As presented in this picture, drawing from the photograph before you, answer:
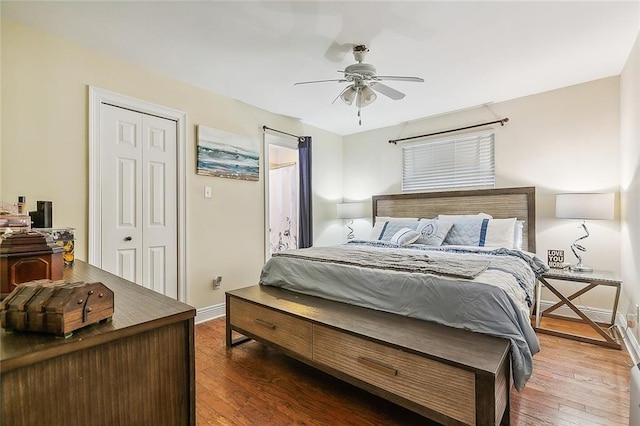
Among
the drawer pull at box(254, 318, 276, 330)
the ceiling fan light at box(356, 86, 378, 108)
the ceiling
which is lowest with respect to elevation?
the drawer pull at box(254, 318, 276, 330)

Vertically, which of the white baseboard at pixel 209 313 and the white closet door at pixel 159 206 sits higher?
the white closet door at pixel 159 206

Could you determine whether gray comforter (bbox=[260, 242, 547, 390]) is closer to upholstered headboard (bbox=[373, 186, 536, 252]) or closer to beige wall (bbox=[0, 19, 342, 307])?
upholstered headboard (bbox=[373, 186, 536, 252])

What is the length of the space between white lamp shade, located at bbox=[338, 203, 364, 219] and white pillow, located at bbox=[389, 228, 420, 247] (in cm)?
123

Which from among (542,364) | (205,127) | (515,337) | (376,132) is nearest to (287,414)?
(515,337)

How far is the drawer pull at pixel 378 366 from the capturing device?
1569 millimetres

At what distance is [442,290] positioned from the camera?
1775mm

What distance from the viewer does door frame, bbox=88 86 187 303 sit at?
2453mm

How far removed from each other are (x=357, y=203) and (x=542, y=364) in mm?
2879

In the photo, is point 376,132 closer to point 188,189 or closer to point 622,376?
point 188,189

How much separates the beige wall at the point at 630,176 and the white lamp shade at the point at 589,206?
0.13 meters

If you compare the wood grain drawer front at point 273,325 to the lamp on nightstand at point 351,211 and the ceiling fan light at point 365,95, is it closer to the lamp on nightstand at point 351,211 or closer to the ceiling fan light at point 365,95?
the ceiling fan light at point 365,95

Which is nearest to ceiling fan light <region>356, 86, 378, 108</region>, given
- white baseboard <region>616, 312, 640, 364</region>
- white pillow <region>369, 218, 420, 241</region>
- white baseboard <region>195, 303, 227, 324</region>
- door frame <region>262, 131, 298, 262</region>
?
door frame <region>262, 131, 298, 262</region>

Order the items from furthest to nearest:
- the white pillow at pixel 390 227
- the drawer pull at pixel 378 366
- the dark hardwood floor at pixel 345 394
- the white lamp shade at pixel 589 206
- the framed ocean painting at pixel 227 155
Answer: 1. the white pillow at pixel 390 227
2. the framed ocean painting at pixel 227 155
3. the white lamp shade at pixel 589 206
4. the dark hardwood floor at pixel 345 394
5. the drawer pull at pixel 378 366

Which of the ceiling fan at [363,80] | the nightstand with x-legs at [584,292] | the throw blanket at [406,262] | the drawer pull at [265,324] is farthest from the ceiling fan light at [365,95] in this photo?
the nightstand with x-legs at [584,292]
